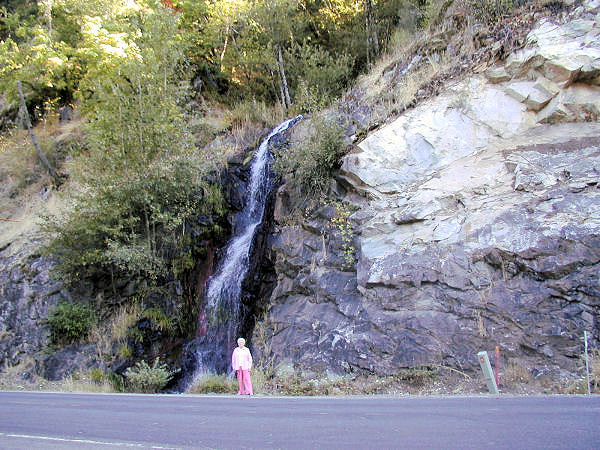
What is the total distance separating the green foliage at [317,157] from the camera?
1278cm

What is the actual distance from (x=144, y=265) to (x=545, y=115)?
1169cm

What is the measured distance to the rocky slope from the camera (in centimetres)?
822

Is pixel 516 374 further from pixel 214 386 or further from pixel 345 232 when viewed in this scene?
pixel 214 386

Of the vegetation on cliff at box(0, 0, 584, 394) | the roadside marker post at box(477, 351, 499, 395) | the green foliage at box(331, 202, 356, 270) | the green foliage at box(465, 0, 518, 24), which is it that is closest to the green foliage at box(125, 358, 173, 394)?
the vegetation on cliff at box(0, 0, 584, 394)

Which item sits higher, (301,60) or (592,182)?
(301,60)

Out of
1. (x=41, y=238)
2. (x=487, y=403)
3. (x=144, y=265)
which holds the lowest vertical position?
(x=487, y=403)

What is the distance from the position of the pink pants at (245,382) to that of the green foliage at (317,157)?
565cm

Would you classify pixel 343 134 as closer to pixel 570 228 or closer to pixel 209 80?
pixel 570 228

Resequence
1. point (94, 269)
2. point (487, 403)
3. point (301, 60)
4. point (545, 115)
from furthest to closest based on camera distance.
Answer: point (301, 60) → point (94, 269) → point (545, 115) → point (487, 403)

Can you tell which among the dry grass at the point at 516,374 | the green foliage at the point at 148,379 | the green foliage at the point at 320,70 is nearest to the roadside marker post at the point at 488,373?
the dry grass at the point at 516,374

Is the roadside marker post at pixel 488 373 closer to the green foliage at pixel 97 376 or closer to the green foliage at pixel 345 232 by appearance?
the green foliage at pixel 345 232

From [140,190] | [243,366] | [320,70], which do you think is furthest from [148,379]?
[320,70]

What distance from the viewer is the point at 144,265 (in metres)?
13.6

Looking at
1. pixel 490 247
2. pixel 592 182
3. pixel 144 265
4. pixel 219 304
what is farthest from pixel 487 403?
pixel 144 265
